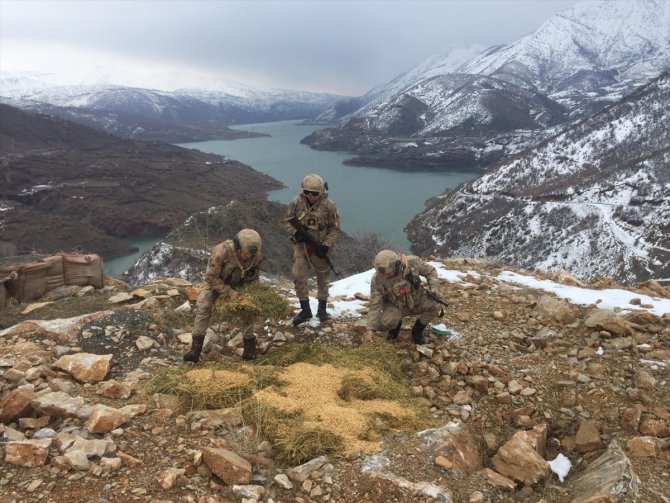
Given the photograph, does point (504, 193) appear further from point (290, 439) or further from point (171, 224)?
point (290, 439)

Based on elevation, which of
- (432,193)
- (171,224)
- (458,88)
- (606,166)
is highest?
(458,88)

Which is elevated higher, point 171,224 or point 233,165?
point 233,165

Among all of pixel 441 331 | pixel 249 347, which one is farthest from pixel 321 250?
pixel 441 331

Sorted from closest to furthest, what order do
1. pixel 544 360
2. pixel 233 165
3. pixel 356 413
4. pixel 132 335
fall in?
1. pixel 356 413
2. pixel 544 360
3. pixel 132 335
4. pixel 233 165

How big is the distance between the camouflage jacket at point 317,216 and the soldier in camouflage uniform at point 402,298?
3.33 ft

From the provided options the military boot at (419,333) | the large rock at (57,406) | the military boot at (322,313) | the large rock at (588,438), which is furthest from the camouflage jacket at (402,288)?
the large rock at (57,406)

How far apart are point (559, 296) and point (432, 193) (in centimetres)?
7823

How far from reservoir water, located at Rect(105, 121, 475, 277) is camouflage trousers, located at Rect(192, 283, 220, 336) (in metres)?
42.6

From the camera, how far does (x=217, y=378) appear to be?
4492 millimetres

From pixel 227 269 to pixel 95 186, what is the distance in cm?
8761

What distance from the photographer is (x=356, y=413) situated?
13.3 feet

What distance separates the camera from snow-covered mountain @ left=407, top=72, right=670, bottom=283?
4519 cm

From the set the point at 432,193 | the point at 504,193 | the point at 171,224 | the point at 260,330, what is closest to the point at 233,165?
the point at 171,224

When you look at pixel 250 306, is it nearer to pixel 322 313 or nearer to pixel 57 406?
pixel 322 313
